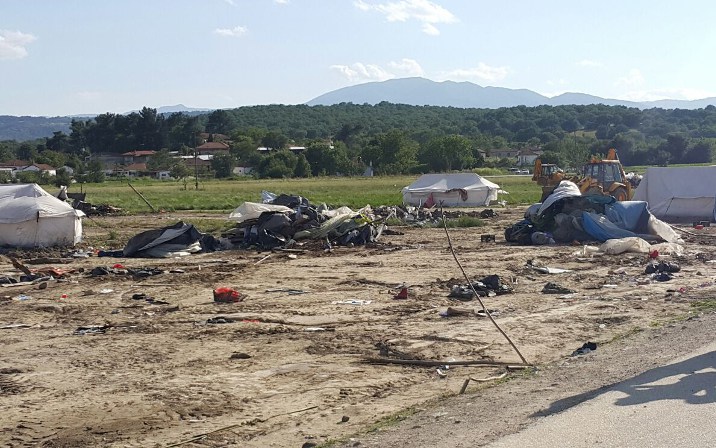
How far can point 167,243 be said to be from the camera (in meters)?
24.1

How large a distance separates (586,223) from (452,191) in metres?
19.0

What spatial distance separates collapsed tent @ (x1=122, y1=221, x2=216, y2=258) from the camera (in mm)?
23625

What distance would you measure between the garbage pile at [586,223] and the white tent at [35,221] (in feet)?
42.1

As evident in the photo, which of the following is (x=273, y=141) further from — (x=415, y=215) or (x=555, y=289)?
(x=555, y=289)

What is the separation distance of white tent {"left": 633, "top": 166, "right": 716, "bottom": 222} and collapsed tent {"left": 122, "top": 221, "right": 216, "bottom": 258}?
714 inches

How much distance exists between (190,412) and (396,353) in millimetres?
3224

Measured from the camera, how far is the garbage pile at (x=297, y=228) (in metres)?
25.5

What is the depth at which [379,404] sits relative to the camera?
8727 mm

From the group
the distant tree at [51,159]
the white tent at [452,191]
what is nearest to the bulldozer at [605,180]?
the white tent at [452,191]

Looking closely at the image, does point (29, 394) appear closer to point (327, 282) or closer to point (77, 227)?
point (327, 282)

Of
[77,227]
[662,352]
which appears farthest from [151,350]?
[77,227]

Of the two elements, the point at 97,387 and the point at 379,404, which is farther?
the point at 97,387

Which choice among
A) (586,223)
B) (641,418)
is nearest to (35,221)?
(586,223)

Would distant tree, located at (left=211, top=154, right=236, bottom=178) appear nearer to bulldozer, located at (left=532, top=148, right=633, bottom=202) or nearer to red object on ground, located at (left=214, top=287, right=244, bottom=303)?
bulldozer, located at (left=532, top=148, right=633, bottom=202)
